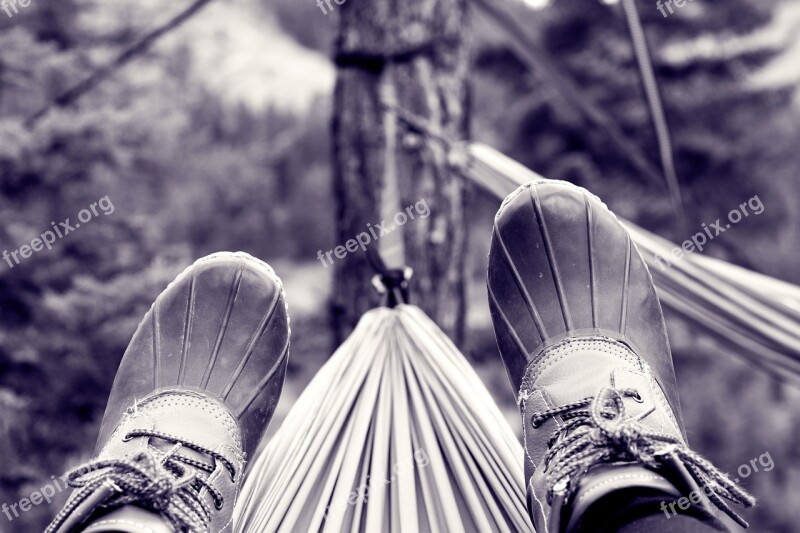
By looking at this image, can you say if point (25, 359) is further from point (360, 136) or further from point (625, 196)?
point (625, 196)

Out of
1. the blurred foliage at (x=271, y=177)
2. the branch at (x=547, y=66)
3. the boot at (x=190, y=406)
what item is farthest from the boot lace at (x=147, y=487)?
the branch at (x=547, y=66)

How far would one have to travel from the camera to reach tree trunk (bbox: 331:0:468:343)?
1.51m

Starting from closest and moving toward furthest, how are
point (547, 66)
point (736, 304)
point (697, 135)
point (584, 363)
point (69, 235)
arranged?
point (584, 363) → point (736, 304) → point (547, 66) → point (69, 235) → point (697, 135)

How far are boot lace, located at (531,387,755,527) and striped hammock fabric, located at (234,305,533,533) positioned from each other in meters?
0.10

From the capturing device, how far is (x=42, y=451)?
2.16 m

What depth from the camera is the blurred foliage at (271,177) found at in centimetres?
221

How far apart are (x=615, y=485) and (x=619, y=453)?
4 cm

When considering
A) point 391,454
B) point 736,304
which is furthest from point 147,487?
point 736,304

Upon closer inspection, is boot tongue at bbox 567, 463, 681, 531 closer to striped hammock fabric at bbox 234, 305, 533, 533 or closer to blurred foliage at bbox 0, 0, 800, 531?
striped hammock fabric at bbox 234, 305, 533, 533

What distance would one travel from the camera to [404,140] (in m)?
1.51

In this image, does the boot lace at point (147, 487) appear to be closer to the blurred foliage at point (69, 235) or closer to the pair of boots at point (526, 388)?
the pair of boots at point (526, 388)

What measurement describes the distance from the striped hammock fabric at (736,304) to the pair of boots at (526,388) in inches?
5.1

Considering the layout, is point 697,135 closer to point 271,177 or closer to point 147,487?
point 271,177

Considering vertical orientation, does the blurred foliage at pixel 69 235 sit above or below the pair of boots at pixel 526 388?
above
